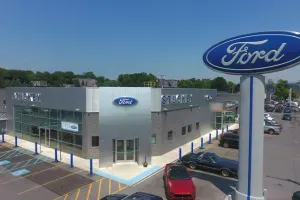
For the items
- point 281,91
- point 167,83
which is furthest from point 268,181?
point 281,91

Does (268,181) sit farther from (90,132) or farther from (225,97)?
(225,97)

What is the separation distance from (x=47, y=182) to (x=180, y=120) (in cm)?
1416

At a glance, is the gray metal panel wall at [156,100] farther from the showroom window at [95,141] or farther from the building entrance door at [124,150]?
the showroom window at [95,141]

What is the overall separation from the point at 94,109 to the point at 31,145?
33.1 ft

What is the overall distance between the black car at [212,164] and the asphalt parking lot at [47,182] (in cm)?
586

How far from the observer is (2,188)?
13992 millimetres

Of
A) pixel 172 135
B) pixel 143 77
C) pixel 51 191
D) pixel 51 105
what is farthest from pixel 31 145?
pixel 143 77

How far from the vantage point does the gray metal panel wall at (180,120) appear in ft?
68.3

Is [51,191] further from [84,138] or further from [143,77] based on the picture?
[143,77]

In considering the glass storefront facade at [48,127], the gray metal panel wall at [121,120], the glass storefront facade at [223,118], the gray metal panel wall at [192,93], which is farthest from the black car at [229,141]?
the glass storefront facade at [48,127]

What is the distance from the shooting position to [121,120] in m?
18.4

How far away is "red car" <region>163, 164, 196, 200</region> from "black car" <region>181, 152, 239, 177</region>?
3.22 meters

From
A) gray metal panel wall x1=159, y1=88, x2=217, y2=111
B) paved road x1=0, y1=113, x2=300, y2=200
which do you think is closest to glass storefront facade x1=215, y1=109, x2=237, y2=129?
gray metal panel wall x1=159, y1=88, x2=217, y2=111

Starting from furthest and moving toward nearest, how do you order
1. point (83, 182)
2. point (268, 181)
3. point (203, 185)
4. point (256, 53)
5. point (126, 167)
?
point (126, 167) < point (268, 181) < point (83, 182) < point (203, 185) < point (256, 53)
